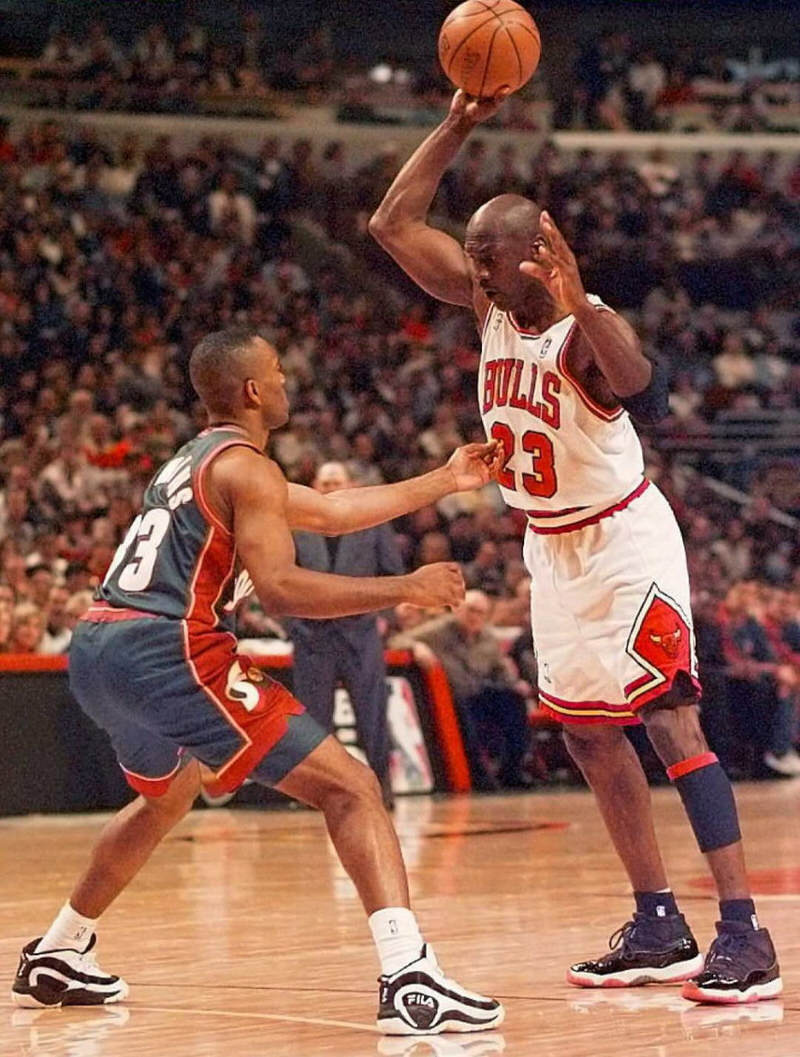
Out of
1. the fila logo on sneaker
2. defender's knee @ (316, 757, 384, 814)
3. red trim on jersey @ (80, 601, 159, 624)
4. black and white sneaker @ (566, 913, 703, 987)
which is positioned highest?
red trim on jersey @ (80, 601, 159, 624)

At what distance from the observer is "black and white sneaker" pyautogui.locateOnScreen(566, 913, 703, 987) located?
5.79 m

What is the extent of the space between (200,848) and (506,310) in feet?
17.3

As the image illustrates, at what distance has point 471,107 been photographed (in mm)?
6289

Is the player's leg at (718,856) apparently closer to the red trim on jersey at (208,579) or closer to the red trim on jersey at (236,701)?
the red trim on jersey at (236,701)

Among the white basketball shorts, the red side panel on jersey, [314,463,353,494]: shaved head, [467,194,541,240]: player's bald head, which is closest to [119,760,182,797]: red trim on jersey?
the white basketball shorts

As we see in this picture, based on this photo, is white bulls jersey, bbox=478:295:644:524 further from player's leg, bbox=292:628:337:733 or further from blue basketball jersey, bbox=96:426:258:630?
player's leg, bbox=292:628:337:733

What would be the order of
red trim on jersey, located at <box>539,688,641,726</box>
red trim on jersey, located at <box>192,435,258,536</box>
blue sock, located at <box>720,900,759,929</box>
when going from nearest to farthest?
red trim on jersey, located at <box>192,435,258,536</box>, blue sock, located at <box>720,900,759,929</box>, red trim on jersey, located at <box>539,688,641,726</box>

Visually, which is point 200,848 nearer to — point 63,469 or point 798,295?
point 63,469

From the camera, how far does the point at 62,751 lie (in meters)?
12.4

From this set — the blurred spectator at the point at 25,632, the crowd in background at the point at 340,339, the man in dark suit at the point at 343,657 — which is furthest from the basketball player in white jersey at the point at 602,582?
the crowd in background at the point at 340,339

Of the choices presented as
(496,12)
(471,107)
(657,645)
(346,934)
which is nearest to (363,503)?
(657,645)

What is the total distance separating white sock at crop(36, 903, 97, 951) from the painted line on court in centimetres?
25

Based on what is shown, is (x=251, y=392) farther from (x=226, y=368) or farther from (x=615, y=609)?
(x=615, y=609)

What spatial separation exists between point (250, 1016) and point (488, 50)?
121 inches
